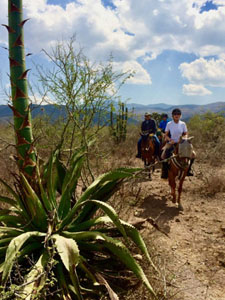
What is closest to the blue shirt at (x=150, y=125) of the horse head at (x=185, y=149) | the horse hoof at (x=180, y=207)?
the horse head at (x=185, y=149)

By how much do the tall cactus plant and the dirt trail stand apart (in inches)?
76.1

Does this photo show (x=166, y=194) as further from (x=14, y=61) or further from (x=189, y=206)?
(x=14, y=61)

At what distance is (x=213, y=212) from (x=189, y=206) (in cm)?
60

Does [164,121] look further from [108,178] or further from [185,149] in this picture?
[108,178]

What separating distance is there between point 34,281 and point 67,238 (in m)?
0.53

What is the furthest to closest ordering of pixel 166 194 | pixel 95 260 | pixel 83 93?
1. pixel 166 194
2. pixel 83 93
3. pixel 95 260

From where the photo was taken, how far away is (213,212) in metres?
6.32

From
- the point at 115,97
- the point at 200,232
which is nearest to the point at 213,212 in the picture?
the point at 200,232

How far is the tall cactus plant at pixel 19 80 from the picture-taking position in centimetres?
264

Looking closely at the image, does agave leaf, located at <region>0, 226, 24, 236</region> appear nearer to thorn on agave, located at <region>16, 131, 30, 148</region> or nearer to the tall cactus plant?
the tall cactus plant

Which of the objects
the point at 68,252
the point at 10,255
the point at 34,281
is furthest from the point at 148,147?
the point at 34,281

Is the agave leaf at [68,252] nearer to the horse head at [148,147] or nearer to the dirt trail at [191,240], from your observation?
the dirt trail at [191,240]

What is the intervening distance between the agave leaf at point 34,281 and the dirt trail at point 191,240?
122 cm

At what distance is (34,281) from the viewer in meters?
2.04
